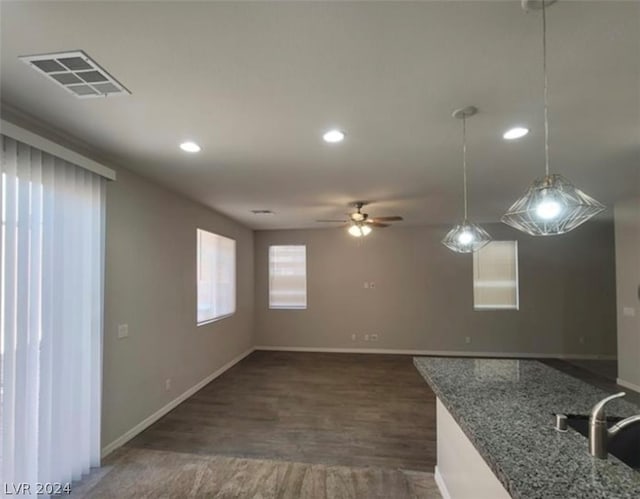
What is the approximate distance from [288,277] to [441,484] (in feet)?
17.1

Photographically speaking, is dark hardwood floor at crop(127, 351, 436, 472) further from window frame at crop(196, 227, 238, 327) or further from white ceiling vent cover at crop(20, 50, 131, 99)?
white ceiling vent cover at crop(20, 50, 131, 99)

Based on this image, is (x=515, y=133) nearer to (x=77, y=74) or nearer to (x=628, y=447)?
(x=628, y=447)

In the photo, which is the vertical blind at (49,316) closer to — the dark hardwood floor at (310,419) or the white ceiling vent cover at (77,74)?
the white ceiling vent cover at (77,74)

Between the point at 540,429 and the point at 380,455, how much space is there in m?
1.95

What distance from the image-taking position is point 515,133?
2.43 meters

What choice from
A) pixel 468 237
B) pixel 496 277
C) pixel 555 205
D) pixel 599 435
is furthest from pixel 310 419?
pixel 496 277

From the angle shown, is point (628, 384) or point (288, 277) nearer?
point (628, 384)

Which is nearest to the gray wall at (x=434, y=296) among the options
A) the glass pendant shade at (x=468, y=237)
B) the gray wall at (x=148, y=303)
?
the gray wall at (x=148, y=303)

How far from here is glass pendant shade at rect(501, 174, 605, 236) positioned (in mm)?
1502

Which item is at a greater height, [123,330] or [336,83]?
[336,83]

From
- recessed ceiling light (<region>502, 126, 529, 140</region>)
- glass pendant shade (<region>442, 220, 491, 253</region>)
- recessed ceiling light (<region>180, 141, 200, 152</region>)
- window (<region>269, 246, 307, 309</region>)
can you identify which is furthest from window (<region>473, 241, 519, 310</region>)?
recessed ceiling light (<region>180, 141, 200, 152</region>)

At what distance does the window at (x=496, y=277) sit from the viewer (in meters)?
6.62

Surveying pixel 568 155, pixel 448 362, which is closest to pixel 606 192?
pixel 568 155

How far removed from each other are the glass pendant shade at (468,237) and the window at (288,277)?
15.4 ft
